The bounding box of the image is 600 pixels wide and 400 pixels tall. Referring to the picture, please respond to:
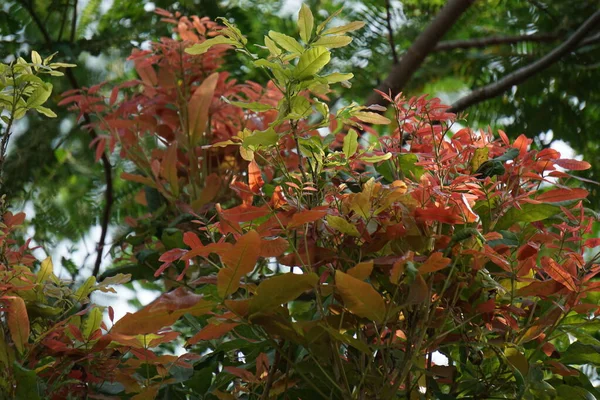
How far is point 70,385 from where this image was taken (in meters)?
0.83

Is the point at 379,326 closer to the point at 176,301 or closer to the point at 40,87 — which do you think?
the point at 176,301

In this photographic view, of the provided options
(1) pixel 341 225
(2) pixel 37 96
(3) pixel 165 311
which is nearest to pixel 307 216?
(1) pixel 341 225

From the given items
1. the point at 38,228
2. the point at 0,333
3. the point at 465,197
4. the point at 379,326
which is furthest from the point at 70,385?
the point at 38,228

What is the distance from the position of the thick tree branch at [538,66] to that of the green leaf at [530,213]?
77 cm

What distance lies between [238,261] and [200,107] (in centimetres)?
62

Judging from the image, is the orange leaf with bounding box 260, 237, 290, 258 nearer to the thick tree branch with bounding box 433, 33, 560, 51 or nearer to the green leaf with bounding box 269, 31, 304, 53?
the green leaf with bounding box 269, 31, 304, 53

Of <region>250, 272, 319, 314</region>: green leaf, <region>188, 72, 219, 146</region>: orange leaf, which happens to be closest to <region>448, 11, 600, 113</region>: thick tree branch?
<region>188, 72, 219, 146</region>: orange leaf

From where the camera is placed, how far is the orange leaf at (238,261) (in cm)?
68

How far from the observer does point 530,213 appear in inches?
32.3

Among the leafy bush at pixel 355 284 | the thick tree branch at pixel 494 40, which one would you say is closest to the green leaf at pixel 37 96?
the leafy bush at pixel 355 284

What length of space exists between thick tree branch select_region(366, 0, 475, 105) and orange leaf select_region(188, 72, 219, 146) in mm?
417

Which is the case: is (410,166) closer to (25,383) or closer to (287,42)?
(287,42)

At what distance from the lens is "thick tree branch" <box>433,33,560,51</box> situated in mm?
1784

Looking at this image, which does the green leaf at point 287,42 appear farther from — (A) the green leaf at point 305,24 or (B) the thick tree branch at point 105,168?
(B) the thick tree branch at point 105,168
